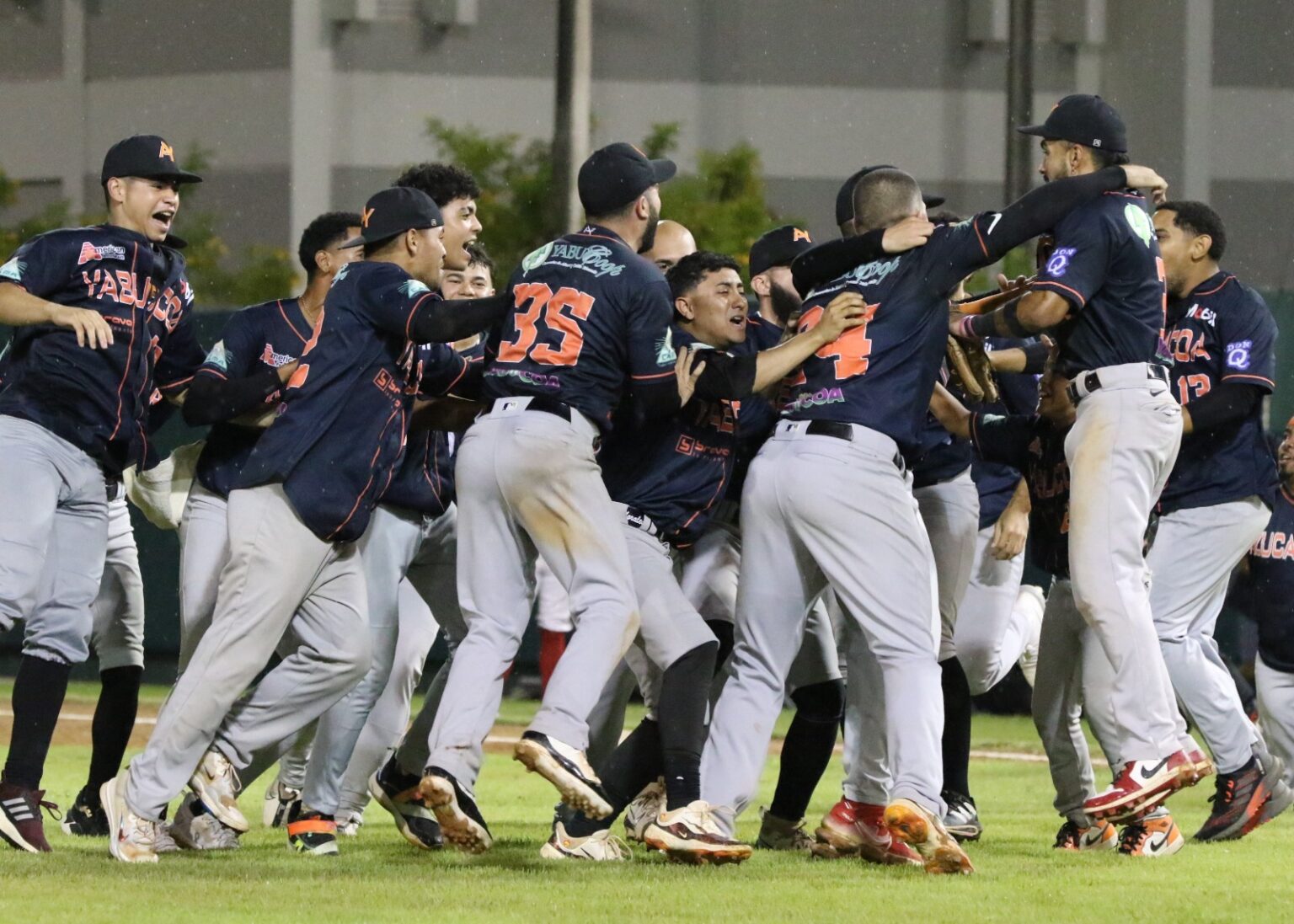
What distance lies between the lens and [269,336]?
19.3 feet

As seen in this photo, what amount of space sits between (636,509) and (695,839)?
1.02m

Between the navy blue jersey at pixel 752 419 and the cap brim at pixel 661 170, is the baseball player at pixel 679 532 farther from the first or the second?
the cap brim at pixel 661 170

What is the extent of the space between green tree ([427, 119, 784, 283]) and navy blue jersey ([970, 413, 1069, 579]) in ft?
28.9

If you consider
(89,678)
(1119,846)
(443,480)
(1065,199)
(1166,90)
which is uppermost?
(1166,90)

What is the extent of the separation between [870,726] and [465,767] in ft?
4.28

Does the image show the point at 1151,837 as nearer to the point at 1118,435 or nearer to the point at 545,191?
the point at 1118,435

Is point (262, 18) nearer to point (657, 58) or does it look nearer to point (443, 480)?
point (657, 58)

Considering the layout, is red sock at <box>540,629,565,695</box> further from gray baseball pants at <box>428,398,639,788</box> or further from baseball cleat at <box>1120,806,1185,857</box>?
baseball cleat at <box>1120,806,1185,857</box>

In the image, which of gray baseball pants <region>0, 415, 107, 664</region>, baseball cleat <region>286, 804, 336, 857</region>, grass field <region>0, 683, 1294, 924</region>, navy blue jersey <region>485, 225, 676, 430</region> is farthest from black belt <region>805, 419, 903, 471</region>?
gray baseball pants <region>0, 415, 107, 664</region>

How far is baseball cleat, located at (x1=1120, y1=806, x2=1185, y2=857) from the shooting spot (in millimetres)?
5352

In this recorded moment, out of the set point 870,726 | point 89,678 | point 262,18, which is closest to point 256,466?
point 870,726

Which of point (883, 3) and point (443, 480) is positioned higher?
point (883, 3)

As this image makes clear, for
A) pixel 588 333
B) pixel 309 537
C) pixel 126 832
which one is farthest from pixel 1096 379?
pixel 126 832

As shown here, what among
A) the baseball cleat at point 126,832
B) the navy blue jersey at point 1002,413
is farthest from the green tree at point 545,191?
the baseball cleat at point 126,832
